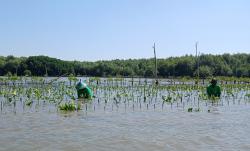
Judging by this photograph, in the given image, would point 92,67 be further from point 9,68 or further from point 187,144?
point 187,144

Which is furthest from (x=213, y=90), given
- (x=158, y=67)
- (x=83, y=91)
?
(x=158, y=67)

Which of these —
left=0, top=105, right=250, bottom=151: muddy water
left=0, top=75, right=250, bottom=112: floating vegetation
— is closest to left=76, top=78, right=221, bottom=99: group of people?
left=0, top=75, right=250, bottom=112: floating vegetation

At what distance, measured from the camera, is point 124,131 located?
40.2 feet

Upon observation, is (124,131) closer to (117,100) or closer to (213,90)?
(117,100)

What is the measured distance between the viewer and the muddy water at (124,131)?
10.1 m

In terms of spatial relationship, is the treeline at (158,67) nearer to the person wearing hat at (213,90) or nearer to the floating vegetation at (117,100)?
the floating vegetation at (117,100)

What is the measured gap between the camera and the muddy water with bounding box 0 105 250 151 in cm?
1015

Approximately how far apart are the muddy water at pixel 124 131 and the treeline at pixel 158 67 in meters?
58.5

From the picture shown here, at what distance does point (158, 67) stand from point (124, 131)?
253 ft

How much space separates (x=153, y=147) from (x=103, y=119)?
5.07 meters

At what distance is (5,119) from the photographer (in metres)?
14.5

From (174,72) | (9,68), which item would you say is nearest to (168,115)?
(174,72)

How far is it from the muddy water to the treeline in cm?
5849

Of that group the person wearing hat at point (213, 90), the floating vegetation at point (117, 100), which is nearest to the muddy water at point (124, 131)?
the floating vegetation at point (117, 100)
